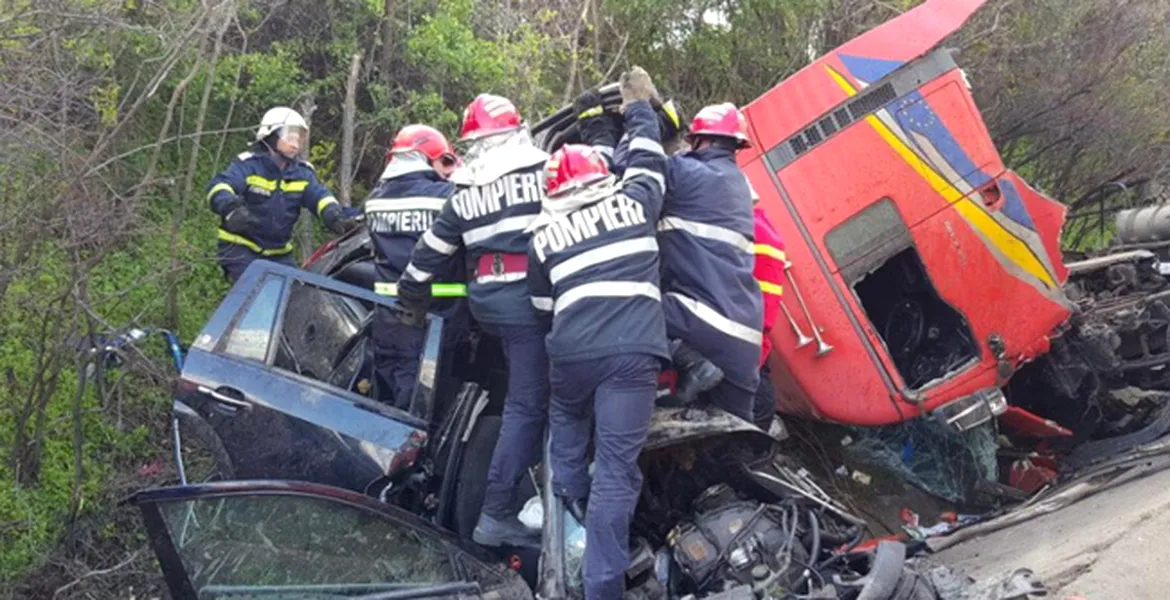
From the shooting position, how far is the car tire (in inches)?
170

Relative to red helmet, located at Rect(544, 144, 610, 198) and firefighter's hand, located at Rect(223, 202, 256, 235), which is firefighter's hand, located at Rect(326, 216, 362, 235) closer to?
firefighter's hand, located at Rect(223, 202, 256, 235)

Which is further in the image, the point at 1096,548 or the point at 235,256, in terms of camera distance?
the point at 235,256

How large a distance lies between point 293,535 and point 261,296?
1.16 meters

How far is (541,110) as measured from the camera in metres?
8.73

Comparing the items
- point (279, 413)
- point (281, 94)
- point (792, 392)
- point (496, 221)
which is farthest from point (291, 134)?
point (792, 392)

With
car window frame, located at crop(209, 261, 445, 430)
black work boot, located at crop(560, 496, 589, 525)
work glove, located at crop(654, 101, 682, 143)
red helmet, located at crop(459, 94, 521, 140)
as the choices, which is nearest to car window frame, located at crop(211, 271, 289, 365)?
car window frame, located at crop(209, 261, 445, 430)

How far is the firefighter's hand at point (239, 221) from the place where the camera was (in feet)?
21.2

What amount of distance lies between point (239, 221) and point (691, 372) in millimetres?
3308

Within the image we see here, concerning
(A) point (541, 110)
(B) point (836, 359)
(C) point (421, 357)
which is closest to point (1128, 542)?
(B) point (836, 359)

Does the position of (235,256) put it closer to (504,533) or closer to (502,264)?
(502,264)

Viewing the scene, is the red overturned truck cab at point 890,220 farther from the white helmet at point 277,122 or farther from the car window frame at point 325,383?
the white helmet at point 277,122

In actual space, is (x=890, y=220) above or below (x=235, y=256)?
below

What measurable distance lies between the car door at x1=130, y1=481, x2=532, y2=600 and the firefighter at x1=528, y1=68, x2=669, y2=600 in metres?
0.38

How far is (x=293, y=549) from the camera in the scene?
12.3 ft
